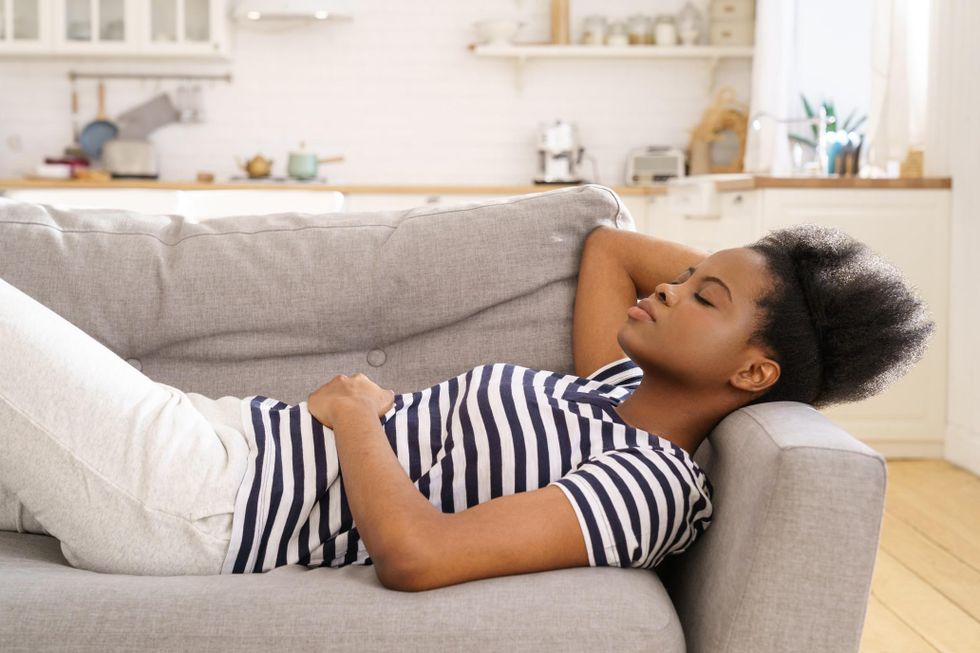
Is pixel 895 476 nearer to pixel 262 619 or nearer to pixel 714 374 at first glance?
pixel 714 374

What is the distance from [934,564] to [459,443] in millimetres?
1785

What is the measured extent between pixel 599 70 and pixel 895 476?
3101 millimetres

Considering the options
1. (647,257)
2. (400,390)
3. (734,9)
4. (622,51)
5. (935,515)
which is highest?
(734,9)

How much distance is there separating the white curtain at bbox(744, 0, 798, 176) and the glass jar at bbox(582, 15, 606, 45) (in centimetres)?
84

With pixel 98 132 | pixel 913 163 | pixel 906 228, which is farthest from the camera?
pixel 98 132

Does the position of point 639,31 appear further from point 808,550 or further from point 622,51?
point 808,550

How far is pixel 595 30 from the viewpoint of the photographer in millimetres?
5738

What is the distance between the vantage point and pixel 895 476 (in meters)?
3.61

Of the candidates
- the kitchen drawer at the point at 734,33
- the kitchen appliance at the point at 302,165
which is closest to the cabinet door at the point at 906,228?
the kitchen drawer at the point at 734,33

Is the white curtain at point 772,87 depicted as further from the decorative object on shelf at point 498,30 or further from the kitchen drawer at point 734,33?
the decorative object on shelf at point 498,30

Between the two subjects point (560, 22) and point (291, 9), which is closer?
point (291, 9)

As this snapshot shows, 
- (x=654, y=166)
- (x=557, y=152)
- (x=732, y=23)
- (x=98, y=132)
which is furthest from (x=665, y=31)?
(x=98, y=132)

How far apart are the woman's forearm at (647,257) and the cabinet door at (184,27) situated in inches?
175

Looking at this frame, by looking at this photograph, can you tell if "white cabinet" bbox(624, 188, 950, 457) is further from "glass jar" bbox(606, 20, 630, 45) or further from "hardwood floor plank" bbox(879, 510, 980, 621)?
"glass jar" bbox(606, 20, 630, 45)
